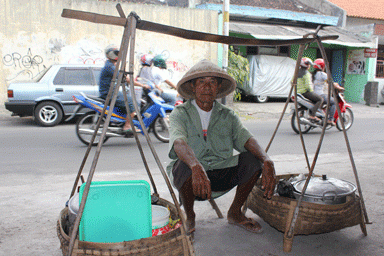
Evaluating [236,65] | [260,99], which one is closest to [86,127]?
[236,65]

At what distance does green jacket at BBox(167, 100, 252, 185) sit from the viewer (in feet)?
8.34

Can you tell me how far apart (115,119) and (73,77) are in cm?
284

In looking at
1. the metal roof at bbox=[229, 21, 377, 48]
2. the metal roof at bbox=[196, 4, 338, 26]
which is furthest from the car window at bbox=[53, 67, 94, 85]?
the metal roof at bbox=[196, 4, 338, 26]

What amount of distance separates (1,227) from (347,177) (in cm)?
345

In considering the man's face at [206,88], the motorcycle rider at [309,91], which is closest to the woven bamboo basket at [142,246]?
the man's face at [206,88]

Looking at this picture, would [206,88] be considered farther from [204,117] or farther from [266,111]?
[266,111]

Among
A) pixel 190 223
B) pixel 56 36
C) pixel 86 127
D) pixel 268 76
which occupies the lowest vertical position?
pixel 190 223

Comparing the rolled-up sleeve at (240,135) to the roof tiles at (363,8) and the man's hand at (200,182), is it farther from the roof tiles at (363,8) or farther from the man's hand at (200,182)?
the roof tiles at (363,8)

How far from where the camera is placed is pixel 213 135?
2613 mm

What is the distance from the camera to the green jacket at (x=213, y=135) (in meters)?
2.54

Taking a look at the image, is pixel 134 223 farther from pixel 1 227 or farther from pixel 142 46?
pixel 142 46

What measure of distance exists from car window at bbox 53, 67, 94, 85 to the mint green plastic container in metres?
6.70

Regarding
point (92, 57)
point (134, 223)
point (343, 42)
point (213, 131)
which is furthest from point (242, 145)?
point (343, 42)

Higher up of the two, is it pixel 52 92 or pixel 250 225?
pixel 52 92
